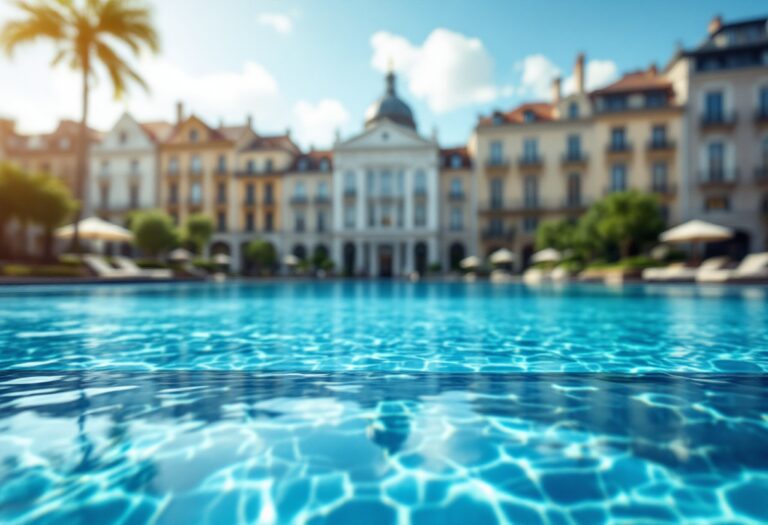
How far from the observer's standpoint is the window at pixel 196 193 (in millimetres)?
42969

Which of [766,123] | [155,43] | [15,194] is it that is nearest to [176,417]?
[155,43]

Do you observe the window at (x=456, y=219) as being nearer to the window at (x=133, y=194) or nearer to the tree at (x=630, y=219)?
the tree at (x=630, y=219)

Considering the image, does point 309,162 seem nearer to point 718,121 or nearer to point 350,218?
point 350,218

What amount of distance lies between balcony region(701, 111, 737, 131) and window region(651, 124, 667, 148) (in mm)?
2595

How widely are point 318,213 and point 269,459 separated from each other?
1581 inches

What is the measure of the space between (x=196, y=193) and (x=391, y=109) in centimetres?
2206

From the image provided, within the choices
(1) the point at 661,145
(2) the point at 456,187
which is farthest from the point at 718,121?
(2) the point at 456,187

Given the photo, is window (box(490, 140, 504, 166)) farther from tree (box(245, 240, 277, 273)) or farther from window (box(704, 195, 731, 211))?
tree (box(245, 240, 277, 273))

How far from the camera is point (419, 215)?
40.4 meters

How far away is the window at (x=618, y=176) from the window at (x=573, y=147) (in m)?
3.09

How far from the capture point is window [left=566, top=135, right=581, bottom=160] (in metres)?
37.0

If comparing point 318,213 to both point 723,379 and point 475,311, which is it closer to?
point 475,311

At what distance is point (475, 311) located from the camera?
10.0 metres

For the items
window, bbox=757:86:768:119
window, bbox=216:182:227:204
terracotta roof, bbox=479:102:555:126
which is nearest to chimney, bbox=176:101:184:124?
window, bbox=216:182:227:204
